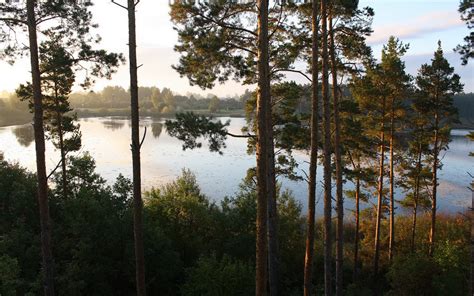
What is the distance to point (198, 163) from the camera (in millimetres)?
46188

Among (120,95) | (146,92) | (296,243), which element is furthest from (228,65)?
(146,92)

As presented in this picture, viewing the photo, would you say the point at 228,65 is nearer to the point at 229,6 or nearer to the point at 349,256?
the point at 229,6

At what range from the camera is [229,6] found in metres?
9.33

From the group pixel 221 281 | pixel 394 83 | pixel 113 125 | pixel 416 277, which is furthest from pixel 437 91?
pixel 113 125

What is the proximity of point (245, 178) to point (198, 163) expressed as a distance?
93.6ft

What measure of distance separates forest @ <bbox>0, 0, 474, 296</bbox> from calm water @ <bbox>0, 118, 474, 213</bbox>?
8971 mm

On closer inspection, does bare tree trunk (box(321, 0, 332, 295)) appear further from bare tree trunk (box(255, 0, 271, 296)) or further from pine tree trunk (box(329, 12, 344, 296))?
bare tree trunk (box(255, 0, 271, 296))

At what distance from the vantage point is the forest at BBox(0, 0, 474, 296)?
848 centimetres

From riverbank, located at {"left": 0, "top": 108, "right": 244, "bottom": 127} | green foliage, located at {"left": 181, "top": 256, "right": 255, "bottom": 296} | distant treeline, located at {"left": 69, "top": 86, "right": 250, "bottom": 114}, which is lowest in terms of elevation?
green foliage, located at {"left": 181, "top": 256, "right": 255, "bottom": 296}

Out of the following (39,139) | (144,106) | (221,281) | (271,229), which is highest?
(144,106)

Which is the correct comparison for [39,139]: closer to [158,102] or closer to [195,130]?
[195,130]

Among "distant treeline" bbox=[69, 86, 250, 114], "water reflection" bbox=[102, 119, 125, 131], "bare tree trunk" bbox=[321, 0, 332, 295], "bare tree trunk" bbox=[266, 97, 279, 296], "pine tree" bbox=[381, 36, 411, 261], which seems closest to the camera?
"bare tree trunk" bbox=[321, 0, 332, 295]

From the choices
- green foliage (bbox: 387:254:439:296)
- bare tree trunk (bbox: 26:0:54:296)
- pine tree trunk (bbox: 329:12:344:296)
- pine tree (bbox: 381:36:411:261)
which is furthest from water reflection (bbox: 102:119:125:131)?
bare tree trunk (bbox: 26:0:54:296)

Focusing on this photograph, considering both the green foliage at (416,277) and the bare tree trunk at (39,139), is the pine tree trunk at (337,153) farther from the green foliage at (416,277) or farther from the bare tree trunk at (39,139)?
the bare tree trunk at (39,139)
